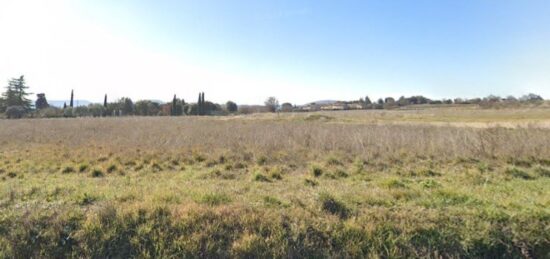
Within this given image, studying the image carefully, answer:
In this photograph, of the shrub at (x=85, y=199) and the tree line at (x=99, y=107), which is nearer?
the shrub at (x=85, y=199)

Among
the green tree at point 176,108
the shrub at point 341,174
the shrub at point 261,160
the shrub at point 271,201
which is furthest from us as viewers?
the green tree at point 176,108

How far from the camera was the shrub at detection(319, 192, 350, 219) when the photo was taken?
4480mm

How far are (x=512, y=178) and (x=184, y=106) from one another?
258ft

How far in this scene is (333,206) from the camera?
4.64 meters

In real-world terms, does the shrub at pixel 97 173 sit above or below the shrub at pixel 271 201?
below

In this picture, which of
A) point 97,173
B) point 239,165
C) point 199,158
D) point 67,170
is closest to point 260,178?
point 239,165

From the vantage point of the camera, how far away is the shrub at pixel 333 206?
4.48 meters

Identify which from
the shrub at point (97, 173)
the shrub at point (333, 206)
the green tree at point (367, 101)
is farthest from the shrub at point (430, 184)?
the green tree at point (367, 101)

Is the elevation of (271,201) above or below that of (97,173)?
above

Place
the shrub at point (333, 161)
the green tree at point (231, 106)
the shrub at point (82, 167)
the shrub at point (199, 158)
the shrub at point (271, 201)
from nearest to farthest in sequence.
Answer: the shrub at point (271, 201) → the shrub at point (82, 167) → the shrub at point (333, 161) → the shrub at point (199, 158) → the green tree at point (231, 106)

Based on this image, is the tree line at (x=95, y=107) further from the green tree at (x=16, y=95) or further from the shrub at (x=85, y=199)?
the shrub at (x=85, y=199)

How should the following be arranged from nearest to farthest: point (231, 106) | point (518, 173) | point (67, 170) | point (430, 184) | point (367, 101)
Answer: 1. point (430, 184)
2. point (518, 173)
3. point (67, 170)
4. point (231, 106)
5. point (367, 101)

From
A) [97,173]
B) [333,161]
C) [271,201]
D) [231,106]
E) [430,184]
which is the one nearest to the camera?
[271,201]

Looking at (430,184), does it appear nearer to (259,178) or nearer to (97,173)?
(259,178)
